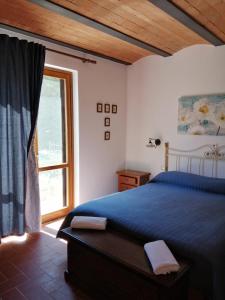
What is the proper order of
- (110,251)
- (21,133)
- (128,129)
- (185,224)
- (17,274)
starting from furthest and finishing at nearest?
(128,129), (21,133), (17,274), (185,224), (110,251)

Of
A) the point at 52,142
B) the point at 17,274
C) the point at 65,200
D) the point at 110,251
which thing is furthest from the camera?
the point at 65,200

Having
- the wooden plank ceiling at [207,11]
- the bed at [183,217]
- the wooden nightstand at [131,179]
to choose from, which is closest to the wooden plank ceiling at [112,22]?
the wooden plank ceiling at [207,11]

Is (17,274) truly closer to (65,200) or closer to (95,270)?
(95,270)

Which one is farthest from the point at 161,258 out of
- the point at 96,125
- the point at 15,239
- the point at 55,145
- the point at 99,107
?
the point at 99,107

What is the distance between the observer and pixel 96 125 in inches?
155

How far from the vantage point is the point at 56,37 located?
3088 millimetres

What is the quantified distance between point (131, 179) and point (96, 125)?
1.02 metres

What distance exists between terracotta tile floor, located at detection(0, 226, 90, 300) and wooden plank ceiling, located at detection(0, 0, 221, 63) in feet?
7.90

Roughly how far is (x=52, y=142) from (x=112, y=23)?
5.68 feet

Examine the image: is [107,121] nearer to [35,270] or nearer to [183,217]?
[183,217]

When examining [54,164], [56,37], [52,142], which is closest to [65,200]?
[54,164]

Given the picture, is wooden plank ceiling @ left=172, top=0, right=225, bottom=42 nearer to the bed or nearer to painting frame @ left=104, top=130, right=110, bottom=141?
the bed

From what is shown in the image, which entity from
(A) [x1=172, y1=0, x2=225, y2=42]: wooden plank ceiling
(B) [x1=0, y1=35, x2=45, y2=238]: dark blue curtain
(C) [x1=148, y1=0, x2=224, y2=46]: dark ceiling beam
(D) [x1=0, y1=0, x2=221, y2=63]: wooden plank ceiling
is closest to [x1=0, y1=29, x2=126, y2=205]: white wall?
(D) [x1=0, y1=0, x2=221, y2=63]: wooden plank ceiling

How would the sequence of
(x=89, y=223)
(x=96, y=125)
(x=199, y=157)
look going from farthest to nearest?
(x=96, y=125), (x=199, y=157), (x=89, y=223)
